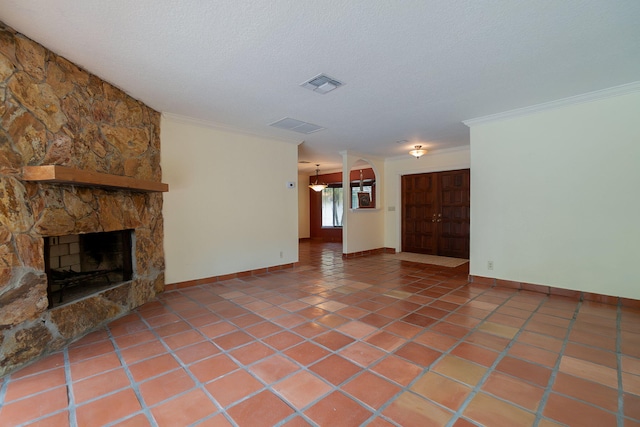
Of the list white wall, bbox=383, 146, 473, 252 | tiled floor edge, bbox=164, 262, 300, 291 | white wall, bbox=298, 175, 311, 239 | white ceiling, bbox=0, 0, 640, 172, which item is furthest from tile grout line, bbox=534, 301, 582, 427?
white wall, bbox=298, 175, 311, 239

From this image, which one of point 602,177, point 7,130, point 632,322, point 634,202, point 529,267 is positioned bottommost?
point 632,322

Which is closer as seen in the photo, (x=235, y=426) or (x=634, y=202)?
(x=235, y=426)

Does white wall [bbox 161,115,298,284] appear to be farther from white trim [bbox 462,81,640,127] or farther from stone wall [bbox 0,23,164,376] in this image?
white trim [bbox 462,81,640,127]

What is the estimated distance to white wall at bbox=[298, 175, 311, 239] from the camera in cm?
A: 980

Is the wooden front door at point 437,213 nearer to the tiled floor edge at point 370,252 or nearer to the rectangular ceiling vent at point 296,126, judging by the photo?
the tiled floor edge at point 370,252

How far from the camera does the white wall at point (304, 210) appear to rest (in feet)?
32.1

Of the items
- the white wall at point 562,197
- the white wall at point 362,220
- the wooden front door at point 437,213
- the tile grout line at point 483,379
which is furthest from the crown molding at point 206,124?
the tile grout line at point 483,379

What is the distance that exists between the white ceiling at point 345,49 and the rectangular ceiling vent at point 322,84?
0.08m

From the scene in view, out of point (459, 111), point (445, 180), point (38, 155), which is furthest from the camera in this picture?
point (445, 180)

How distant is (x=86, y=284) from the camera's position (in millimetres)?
2980

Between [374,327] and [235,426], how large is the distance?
155 cm

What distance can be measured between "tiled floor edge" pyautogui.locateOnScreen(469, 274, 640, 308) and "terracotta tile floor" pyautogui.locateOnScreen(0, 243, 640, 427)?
0.14 meters

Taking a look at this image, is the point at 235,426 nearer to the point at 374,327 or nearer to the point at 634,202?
the point at 374,327

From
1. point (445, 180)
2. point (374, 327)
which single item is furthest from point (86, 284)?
point (445, 180)
